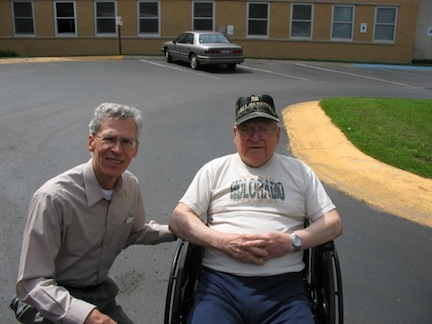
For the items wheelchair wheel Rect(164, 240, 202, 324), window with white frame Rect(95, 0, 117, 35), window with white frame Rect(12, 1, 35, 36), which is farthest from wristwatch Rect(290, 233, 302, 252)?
window with white frame Rect(12, 1, 35, 36)

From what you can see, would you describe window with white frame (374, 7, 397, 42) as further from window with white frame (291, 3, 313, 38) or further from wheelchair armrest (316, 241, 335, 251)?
wheelchair armrest (316, 241, 335, 251)

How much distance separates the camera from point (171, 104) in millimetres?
11609

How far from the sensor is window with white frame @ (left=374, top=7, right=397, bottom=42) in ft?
91.2

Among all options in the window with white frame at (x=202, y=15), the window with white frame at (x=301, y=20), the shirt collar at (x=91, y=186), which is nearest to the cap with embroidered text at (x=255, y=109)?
the shirt collar at (x=91, y=186)

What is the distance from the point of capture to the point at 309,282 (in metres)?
3.03

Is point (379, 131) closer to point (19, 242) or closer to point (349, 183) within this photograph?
point (349, 183)

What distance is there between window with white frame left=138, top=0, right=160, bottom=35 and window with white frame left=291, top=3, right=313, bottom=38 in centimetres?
757

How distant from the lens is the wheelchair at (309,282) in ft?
8.50

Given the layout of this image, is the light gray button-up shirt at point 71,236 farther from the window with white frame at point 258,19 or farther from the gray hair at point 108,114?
the window with white frame at point 258,19

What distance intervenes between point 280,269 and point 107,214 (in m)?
1.01

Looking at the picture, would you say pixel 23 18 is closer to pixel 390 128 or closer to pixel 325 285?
pixel 390 128

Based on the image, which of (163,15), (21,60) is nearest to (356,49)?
(163,15)

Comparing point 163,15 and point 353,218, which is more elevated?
point 163,15

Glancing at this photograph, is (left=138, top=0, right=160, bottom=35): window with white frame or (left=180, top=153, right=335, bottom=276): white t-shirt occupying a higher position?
(left=138, top=0, right=160, bottom=35): window with white frame
